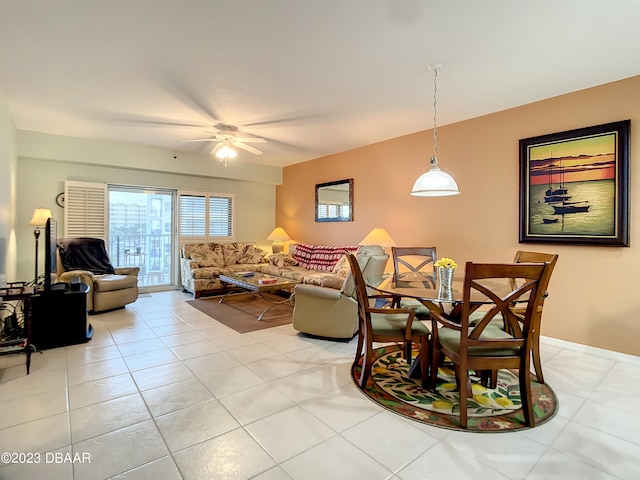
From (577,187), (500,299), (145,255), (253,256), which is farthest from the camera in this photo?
(253,256)

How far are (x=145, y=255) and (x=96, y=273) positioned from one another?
1368mm

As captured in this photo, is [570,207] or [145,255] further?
[145,255]

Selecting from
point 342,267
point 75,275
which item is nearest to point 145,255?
point 75,275

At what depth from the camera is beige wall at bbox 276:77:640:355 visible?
3068 millimetres

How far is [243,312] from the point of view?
4.72 m

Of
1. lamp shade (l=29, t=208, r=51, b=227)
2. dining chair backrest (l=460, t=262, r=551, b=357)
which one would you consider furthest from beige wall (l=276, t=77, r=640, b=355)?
lamp shade (l=29, t=208, r=51, b=227)

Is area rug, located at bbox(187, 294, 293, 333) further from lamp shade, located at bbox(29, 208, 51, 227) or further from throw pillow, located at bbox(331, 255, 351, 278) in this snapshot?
lamp shade, located at bbox(29, 208, 51, 227)

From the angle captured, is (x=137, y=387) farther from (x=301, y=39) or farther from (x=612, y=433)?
(x=612, y=433)

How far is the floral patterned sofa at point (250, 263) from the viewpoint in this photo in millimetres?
5520

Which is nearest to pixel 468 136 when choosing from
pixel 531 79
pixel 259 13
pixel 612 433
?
pixel 531 79

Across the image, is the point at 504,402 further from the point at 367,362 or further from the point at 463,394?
the point at 367,362

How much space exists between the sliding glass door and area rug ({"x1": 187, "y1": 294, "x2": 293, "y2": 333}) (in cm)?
154

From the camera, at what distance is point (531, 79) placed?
10.1ft

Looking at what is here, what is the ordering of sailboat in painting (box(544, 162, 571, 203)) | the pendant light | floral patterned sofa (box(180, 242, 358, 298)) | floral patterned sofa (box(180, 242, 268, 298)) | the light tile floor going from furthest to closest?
floral patterned sofa (box(180, 242, 268, 298))
floral patterned sofa (box(180, 242, 358, 298))
sailboat in painting (box(544, 162, 571, 203))
the pendant light
the light tile floor
